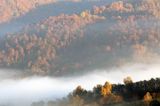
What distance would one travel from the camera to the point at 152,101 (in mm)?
67938

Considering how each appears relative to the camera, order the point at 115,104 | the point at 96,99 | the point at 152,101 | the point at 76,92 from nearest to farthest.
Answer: the point at 152,101 < the point at 115,104 < the point at 96,99 < the point at 76,92

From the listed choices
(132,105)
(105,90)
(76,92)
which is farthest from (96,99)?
(132,105)

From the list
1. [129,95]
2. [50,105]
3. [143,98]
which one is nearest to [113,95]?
[129,95]

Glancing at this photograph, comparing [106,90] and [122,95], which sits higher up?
[106,90]

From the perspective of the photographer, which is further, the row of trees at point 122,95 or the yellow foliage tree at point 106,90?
the yellow foliage tree at point 106,90

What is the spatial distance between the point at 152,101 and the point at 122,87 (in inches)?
626

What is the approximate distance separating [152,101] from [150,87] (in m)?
9.27

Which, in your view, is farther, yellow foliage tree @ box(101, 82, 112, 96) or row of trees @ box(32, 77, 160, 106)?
yellow foliage tree @ box(101, 82, 112, 96)

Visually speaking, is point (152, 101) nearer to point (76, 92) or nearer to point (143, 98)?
point (143, 98)

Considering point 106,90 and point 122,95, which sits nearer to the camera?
point 122,95

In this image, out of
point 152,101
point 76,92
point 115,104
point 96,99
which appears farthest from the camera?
point 76,92

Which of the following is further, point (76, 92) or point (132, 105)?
point (76, 92)

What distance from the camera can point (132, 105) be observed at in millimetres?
68750

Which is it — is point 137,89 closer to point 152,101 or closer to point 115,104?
point 115,104
